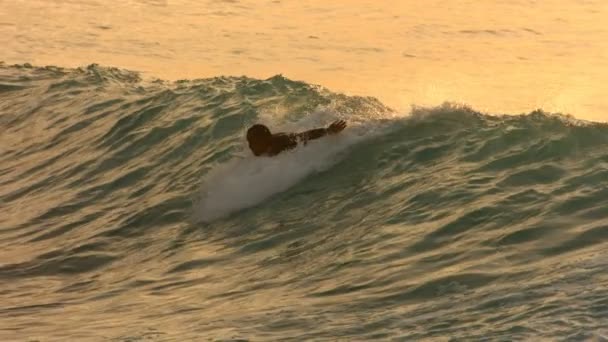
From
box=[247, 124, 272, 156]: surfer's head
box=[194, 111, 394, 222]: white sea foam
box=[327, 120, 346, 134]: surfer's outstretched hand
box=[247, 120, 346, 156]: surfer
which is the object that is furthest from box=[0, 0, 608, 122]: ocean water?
box=[247, 124, 272, 156]: surfer's head

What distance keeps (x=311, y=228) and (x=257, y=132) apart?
1.71 metres

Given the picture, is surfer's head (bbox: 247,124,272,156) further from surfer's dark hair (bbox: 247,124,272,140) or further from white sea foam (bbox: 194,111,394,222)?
white sea foam (bbox: 194,111,394,222)

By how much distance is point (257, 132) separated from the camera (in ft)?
42.4

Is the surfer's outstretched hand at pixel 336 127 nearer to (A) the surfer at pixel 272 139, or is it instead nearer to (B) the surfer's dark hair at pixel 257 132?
(A) the surfer at pixel 272 139

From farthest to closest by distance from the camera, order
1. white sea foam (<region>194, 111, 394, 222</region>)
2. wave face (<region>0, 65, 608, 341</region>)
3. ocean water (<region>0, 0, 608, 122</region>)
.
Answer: ocean water (<region>0, 0, 608, 122</region>), white sea foam (<region>194, 111, 394, 222</region>), wave face (<region>0, 65, 608, 341</region>)

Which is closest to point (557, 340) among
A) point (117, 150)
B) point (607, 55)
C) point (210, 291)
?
point (210, 291)

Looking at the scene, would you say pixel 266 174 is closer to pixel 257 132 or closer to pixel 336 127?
pixel 257 132

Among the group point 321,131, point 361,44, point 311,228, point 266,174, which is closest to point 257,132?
point 266,174

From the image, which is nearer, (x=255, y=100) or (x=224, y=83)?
(x=255, y=100)

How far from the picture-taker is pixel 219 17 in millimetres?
25703

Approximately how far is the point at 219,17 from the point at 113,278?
14923 millimetres

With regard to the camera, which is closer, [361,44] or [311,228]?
[311,228]

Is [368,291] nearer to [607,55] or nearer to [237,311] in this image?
[237,311]

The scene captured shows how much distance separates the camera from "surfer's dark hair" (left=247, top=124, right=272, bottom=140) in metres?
12.9
